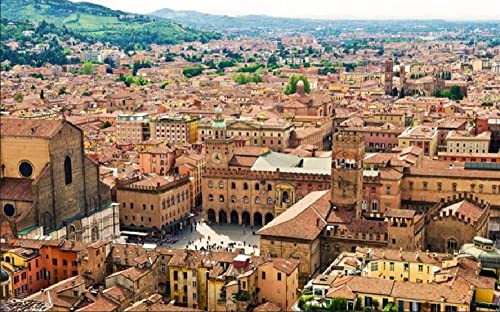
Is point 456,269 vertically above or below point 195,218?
above

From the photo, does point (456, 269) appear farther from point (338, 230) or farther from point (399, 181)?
point (399, 181)

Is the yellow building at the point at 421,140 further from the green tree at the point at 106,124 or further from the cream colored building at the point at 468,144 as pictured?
the green tree at the point at 106,124

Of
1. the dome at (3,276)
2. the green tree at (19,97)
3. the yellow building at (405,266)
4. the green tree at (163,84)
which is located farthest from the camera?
the green tree at (163,84)

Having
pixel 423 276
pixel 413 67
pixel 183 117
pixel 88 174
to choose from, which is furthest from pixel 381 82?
pixel 423 276

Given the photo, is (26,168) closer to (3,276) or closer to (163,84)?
(3,276)

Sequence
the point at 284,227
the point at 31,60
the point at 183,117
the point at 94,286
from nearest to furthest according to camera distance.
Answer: the point at 94,286 < the point at 284,227 < the point at 183,117 < the point at 31,60

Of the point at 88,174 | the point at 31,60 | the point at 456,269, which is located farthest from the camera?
the point at 31,60

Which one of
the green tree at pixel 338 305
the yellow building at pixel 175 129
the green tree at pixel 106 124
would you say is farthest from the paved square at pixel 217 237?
the green tree at pixel 106 124
